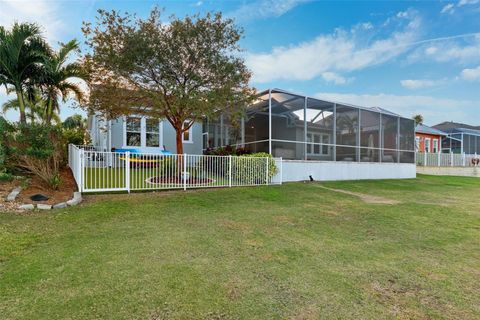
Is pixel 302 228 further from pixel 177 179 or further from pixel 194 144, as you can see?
pixel 194 144

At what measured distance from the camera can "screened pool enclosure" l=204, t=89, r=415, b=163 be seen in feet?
39.0

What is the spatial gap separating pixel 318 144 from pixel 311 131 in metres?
0.75

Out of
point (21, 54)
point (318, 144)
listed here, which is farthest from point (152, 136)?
point (318, 144)

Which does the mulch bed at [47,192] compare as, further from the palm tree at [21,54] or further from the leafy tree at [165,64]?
the palm tree at [21,54]

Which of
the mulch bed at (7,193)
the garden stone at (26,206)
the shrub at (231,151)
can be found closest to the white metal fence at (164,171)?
the garden stone at (26,206)

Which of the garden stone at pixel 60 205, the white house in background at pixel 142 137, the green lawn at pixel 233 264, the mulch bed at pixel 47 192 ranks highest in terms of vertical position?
the white house in background at pixel 142 137

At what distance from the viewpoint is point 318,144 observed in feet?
43.4

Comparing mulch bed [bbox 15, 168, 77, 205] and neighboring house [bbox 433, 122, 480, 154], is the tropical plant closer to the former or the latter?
mulch bed [bbox 15, 168, 77, 205]

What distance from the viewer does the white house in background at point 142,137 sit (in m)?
14.1

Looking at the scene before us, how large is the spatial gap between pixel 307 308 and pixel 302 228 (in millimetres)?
2761

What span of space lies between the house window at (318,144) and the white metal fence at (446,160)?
13.7 m

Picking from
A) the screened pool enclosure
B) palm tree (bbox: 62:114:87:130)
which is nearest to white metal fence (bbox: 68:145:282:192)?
the screened pool enclosure

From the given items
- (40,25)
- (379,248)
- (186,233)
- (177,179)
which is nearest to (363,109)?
(177,179)

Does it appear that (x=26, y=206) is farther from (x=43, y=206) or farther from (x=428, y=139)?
(x=428, y=139)
